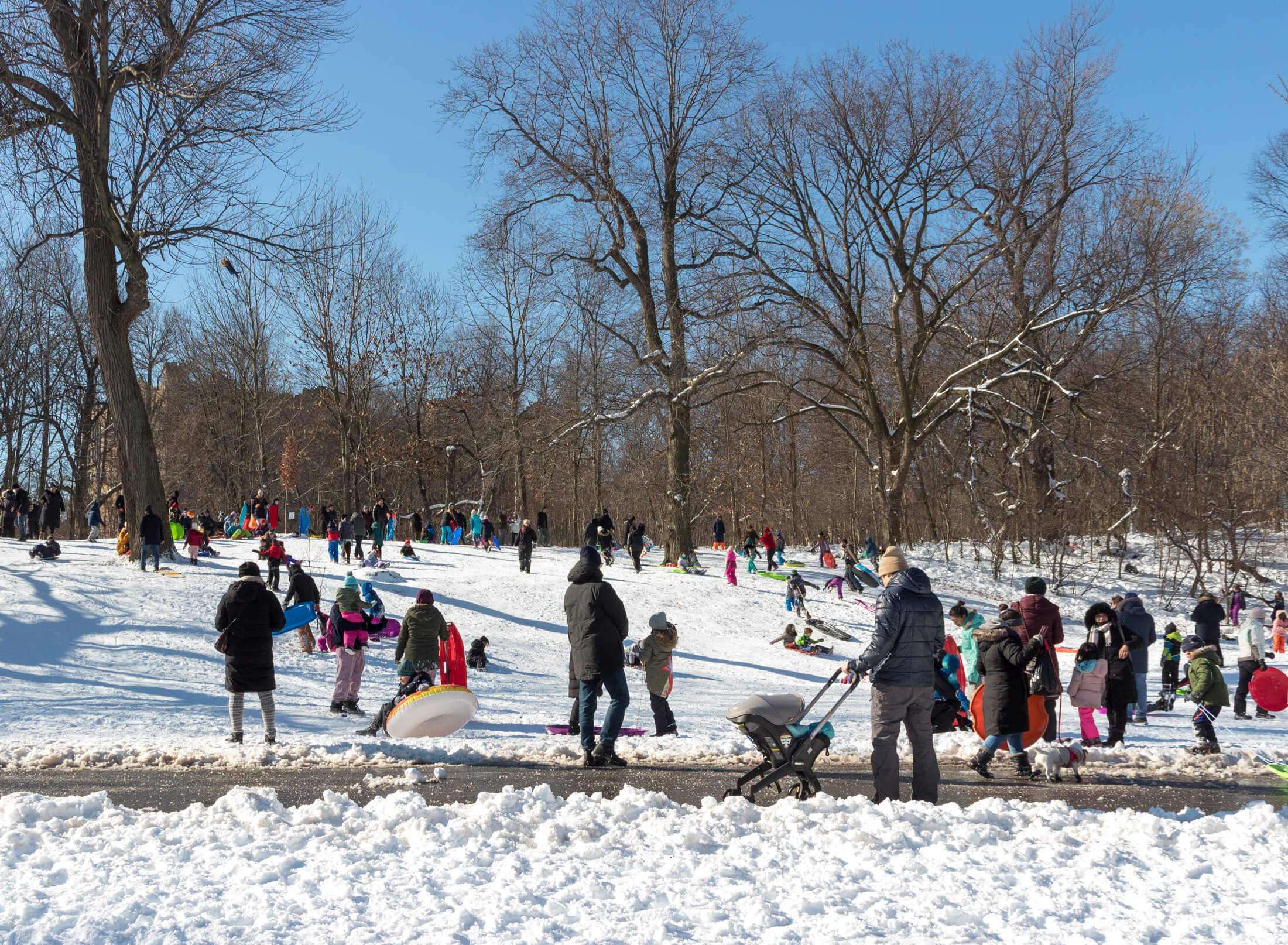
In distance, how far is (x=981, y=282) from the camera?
2933 cm

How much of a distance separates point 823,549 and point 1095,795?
79.2 feet

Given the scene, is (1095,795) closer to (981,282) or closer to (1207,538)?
(981,282)

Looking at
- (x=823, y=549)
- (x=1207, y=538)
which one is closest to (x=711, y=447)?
Result: (x=823, y=549)

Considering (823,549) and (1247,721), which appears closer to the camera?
(1247,721)

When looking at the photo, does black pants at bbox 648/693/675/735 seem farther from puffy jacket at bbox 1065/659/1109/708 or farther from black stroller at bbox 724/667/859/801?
puffy jacket at bbox 1065/659/1109/708

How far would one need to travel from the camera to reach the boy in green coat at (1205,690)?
9.57 meters

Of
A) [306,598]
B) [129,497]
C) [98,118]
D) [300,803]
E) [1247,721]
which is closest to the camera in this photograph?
[300,803]

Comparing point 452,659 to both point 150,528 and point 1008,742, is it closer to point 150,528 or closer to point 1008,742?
point 1008,742

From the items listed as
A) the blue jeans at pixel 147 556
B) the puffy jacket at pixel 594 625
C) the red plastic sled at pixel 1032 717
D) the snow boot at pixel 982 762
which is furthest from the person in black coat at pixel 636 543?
the snow boot at pixel 982 762

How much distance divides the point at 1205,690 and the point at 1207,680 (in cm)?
10

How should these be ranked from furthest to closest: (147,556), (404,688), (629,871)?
(147,556) < (404,688) < (629,871)

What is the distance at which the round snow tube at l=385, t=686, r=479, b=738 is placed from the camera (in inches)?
346

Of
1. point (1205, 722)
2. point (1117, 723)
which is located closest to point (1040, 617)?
point (1117, 723)

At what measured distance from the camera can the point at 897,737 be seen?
6559 millimetres
